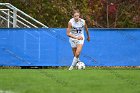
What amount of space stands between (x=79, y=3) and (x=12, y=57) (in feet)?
39.3

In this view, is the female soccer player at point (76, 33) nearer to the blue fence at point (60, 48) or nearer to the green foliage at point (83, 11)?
the blue fence at point (60, 48)

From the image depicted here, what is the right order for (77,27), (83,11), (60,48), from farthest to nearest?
1. (83,11)
2. (60,48)
3. (77,27)

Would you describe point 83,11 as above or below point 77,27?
below

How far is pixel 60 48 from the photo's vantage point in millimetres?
18891

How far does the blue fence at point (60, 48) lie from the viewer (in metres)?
18.8

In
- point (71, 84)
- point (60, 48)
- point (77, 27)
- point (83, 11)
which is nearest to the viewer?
point (71, 84)

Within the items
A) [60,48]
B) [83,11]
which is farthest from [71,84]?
[83,11]

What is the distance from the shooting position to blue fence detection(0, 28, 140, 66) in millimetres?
18828

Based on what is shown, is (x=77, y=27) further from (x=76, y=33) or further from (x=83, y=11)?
(x=83, y=11)

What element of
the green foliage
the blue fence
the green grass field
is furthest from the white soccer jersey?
the green foliage

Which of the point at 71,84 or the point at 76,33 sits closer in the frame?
the point at 71,84

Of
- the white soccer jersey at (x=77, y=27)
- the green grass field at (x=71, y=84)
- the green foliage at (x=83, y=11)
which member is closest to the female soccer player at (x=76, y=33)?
the white soccer jersey at (x=77, y=27)

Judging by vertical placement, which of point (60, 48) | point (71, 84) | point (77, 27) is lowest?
point (60, 48)

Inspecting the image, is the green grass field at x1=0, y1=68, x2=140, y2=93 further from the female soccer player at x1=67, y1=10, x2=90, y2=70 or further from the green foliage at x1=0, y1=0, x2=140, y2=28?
the green foliage at x1=0, y1=0, x2=140, y2=28
